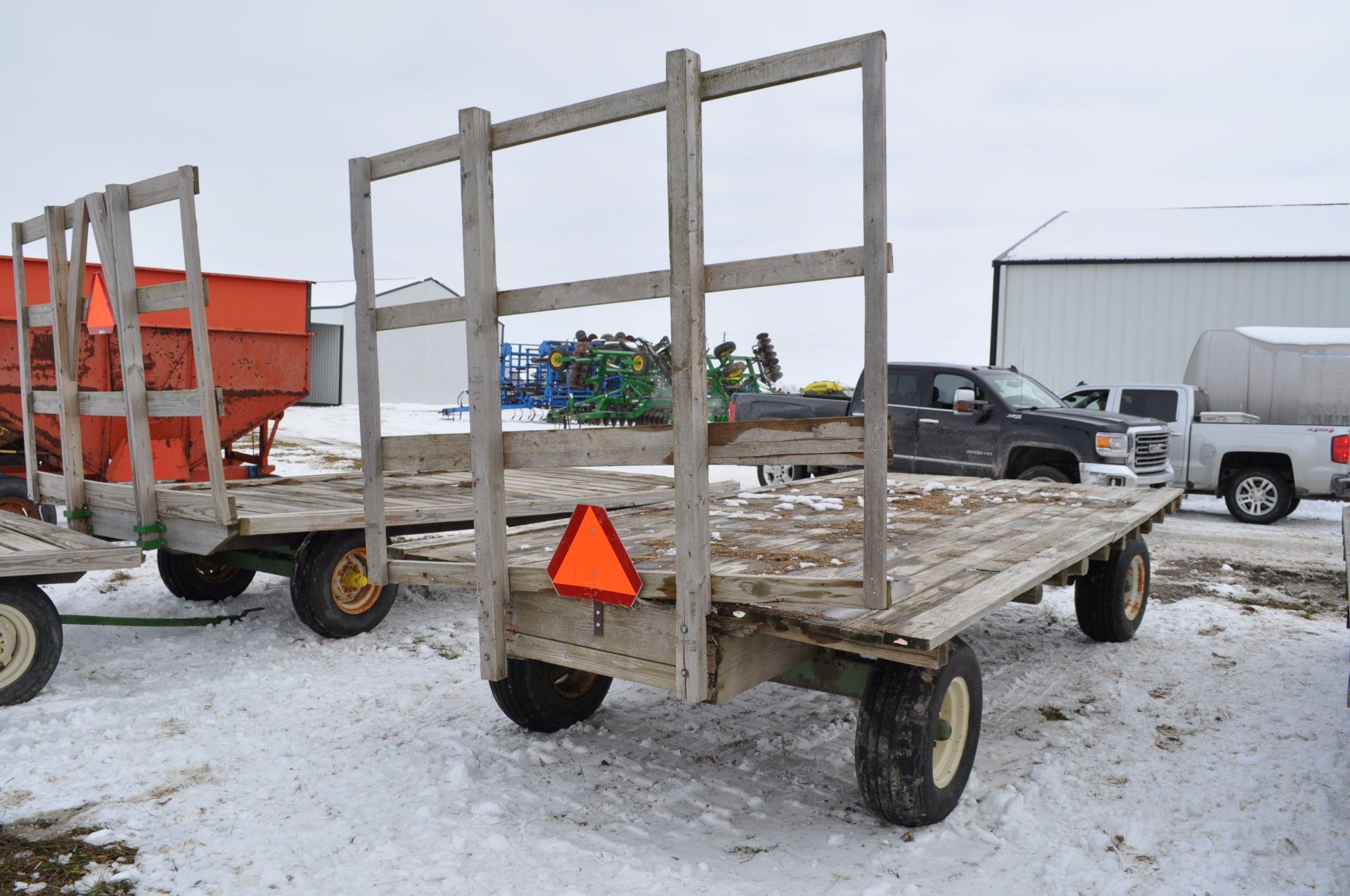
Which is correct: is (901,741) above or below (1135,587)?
above

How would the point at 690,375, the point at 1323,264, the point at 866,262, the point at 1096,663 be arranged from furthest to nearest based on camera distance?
1. the point at 1323,264
2. the point at 1096,663
3. the point at 690,375
4. the point at 866,262

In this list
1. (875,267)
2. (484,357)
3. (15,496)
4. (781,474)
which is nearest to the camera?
(875,267)

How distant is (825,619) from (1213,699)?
10.7ft

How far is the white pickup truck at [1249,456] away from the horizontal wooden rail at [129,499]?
10.3 meters

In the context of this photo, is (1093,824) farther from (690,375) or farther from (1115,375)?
(1115,375)

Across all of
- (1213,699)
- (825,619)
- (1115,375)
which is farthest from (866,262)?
(1115,375)

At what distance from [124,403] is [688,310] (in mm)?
3998

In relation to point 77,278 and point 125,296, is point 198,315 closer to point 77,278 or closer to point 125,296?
point 125,296

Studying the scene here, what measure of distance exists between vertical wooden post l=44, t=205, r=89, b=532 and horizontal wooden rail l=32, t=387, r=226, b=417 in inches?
3.4

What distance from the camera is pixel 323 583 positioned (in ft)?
19.3

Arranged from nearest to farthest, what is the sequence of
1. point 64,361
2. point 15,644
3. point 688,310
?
point 688,310, point 15,644, point 64,361

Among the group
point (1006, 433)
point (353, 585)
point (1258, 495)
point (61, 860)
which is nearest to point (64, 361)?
point (353, 585)

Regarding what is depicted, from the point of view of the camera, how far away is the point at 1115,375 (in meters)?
19.0

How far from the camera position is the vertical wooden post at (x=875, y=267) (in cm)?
282
